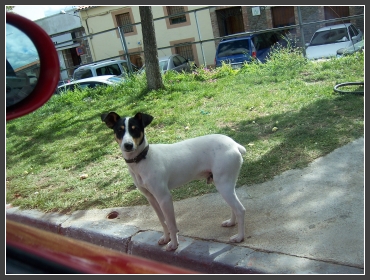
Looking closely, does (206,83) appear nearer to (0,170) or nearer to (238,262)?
(0,170)

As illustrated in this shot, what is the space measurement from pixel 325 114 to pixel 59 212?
4297 mm

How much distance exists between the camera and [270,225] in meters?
4.13

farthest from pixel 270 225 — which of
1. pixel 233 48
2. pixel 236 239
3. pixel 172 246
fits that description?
pixel 233 48

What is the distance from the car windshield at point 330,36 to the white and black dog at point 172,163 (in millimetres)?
10385

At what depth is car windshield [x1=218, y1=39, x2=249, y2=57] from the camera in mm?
16359

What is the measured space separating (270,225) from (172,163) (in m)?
1.14

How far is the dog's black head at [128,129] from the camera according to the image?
151 inches

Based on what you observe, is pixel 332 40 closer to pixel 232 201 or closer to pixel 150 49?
pixel 150 49

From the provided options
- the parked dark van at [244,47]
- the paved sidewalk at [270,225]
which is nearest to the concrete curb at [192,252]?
the paved sidewalk at [270,225]

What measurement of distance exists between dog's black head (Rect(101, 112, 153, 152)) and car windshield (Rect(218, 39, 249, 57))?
12628 millimetres

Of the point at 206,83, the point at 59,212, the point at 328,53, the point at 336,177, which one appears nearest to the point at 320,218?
the point at 336,177

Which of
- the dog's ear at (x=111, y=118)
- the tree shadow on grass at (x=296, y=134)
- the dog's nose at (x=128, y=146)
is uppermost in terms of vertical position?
the dog's ear at (x=111, y=118)

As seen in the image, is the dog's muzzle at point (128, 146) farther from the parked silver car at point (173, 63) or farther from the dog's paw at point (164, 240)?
the parked silver car at point (173, 63)

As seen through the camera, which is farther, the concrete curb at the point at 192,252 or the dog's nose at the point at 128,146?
the dog's nose at the point at 128,146
